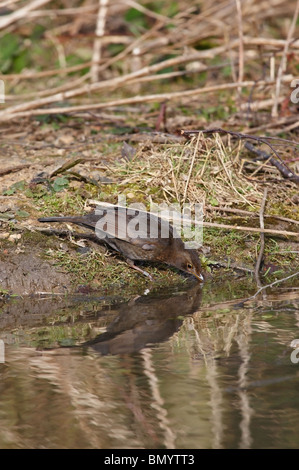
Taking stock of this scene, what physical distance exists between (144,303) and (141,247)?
516 mm

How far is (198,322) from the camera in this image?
4715mm

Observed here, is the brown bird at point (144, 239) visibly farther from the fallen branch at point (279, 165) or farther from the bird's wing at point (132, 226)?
the fallen branch at point (279, 165)

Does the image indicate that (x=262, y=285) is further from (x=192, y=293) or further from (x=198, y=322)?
(x=198, y=322)

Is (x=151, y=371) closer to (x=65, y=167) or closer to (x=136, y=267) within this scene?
(x=136, y=267)

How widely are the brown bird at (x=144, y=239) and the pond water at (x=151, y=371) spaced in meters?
0.28

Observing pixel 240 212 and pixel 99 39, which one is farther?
pixel 99 39

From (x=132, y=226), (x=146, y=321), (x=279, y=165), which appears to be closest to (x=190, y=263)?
(x=132, y=226)

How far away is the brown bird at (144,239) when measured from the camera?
541cm

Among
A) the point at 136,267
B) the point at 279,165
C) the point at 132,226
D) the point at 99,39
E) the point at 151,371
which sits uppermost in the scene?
the point at 99,39

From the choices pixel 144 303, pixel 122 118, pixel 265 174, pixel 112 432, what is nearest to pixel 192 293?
pixel 144 303

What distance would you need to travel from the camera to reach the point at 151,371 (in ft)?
12.7

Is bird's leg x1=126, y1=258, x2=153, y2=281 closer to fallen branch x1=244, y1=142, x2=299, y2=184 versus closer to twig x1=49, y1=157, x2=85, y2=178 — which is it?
twig x1=49, y1=157, x2=85, y2=178

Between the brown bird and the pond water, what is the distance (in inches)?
11.2

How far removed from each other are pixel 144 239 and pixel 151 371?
172 centimetres
